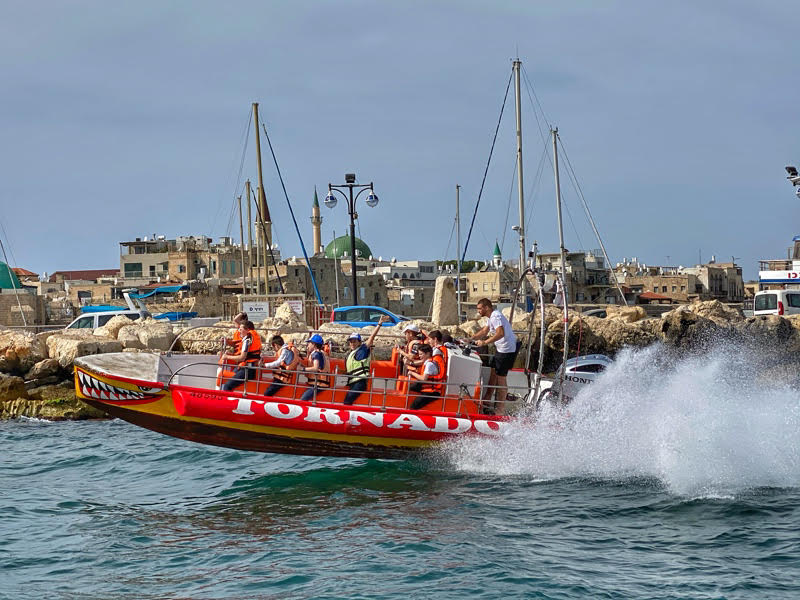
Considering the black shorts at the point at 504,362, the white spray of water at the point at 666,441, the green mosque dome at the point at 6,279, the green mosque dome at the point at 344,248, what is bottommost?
the white spray of water at the point at 666,441

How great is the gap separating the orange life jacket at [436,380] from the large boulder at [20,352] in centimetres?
1547

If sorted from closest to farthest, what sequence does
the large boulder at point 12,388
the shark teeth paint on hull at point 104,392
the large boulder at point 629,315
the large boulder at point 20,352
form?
the shark teeth paint on hull at point 104,392
the large boulder at point 12,388
the large boulder at point 20,352
the large boulder at point 629,315

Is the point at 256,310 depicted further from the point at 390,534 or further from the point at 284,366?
the point at 390,534

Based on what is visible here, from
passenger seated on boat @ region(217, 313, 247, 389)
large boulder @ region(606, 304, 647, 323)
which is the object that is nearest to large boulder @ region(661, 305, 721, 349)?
large boulder @ region(606, 304, 647, 323)

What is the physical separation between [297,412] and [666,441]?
5151mm

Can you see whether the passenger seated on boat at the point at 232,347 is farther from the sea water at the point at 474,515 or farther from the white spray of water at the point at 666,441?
the white spray of water at the point at 666,441

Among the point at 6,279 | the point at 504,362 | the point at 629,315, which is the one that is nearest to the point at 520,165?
the point at 629,315

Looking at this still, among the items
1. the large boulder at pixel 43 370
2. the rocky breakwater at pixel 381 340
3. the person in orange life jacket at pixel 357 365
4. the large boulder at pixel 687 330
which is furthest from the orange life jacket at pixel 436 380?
the large boulder at pixel 687 330

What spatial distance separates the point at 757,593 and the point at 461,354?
20.9 feet

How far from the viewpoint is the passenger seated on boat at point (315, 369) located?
560 inches

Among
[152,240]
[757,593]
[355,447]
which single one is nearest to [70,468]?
[355,447]

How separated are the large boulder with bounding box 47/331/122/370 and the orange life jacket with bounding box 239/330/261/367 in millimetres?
11754

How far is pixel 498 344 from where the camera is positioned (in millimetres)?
14562

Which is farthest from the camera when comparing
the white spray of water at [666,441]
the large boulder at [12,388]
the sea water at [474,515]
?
the large boulder at [12,388]
